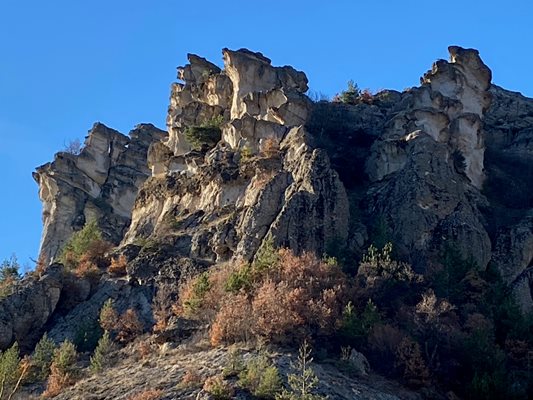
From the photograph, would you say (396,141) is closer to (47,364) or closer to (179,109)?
(179,109)

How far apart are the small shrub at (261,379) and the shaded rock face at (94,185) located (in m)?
32.8

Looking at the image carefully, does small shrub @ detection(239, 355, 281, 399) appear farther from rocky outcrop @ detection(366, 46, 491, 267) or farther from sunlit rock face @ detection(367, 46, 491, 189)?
sunlit rock face @ detection(367, 46, 491, 189)

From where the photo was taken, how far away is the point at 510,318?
44156mm

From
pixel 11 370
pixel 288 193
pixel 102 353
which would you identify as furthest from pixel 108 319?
pixel 288 193

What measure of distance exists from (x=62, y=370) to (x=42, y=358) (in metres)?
2.95

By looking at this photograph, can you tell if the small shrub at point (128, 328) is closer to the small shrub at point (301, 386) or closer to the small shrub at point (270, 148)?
the small shrub at point (301, 386)

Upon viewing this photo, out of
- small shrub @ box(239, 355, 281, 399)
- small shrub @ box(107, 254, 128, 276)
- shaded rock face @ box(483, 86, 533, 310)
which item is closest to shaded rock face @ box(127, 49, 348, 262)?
small shrub @ box(107, 254, 128, 276)

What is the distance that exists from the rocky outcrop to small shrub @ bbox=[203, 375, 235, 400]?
17664 mm

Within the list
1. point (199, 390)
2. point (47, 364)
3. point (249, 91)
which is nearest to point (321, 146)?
point (249, 91)

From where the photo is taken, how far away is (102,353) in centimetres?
4350

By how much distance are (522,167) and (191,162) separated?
2174 cm

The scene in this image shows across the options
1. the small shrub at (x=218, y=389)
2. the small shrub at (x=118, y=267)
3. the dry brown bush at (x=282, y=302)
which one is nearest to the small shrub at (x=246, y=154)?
the small shrub at (x=118, y=267)

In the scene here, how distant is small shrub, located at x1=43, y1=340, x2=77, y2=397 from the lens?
129ft

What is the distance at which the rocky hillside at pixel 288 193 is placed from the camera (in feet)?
159
